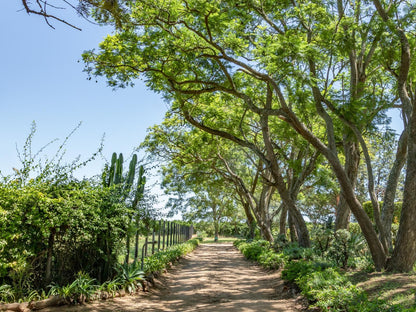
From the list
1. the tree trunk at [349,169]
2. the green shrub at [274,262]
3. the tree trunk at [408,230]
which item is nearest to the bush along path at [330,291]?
the tree trunk at [408,230]

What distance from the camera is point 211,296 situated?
7535 mm

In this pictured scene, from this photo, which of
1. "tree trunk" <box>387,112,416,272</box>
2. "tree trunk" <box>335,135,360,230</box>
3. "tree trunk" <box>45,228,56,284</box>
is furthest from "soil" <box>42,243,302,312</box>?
"tree trunk" <box>335,135,360,230</box>

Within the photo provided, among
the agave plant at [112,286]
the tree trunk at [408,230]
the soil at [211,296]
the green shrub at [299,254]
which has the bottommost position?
the soil at [211,296]

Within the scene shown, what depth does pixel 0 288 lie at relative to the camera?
17.2 feet

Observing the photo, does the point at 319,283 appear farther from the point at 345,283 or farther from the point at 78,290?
the point at 78,290

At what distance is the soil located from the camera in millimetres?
6301

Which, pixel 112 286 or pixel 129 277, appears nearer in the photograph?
pixel 112 286

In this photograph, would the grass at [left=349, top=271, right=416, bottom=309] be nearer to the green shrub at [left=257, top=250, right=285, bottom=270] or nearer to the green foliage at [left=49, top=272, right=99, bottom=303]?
the green shrub at [left=257, top=250, right=285, bottom=270]

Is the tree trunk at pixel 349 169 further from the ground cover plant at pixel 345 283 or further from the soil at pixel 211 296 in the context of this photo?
the soil at pixel 211 296

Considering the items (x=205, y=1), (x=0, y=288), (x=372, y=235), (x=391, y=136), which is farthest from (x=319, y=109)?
(x=0, y=288)

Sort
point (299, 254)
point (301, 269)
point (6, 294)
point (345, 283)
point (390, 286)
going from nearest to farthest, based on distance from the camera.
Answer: point (6, 294) < point (390, 286) < point (345, 283) < point (301, 269) < point (299, 254)

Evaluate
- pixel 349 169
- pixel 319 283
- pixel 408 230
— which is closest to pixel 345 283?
pixel 319 283

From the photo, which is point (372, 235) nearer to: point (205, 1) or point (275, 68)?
point (275, 68)

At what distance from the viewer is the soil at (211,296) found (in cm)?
630
